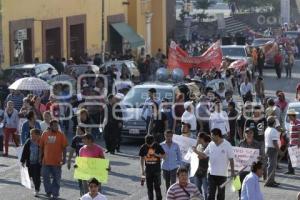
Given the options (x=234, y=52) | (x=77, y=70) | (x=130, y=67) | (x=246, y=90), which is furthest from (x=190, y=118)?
(x=234, y=52)

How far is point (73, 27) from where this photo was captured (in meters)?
49.1

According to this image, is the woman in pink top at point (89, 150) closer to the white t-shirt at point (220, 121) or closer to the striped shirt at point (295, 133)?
the striped shirt at point (295, 133)

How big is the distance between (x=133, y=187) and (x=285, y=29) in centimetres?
5261

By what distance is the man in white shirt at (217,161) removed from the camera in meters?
17.8

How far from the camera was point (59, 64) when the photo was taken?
41.5m

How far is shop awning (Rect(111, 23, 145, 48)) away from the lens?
52.6m

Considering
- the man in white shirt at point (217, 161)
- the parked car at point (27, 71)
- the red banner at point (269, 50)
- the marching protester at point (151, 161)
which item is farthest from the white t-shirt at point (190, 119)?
the red banner at point (269, 50)

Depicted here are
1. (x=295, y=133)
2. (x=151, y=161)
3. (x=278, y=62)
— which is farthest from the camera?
(x=278, y=62)

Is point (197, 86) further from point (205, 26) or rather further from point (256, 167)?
point (205, 26)

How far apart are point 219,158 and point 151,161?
1217 mm

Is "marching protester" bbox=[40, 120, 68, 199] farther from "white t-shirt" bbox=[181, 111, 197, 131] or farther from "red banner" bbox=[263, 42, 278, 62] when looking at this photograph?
"red banner" bbox=[263, 42, 278, 62]

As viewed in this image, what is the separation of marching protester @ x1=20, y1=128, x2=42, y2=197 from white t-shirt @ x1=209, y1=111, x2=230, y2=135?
5.64 meters

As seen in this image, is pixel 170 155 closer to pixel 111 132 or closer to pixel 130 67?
pixel 111 132

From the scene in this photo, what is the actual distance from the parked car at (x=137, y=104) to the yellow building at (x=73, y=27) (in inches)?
536
